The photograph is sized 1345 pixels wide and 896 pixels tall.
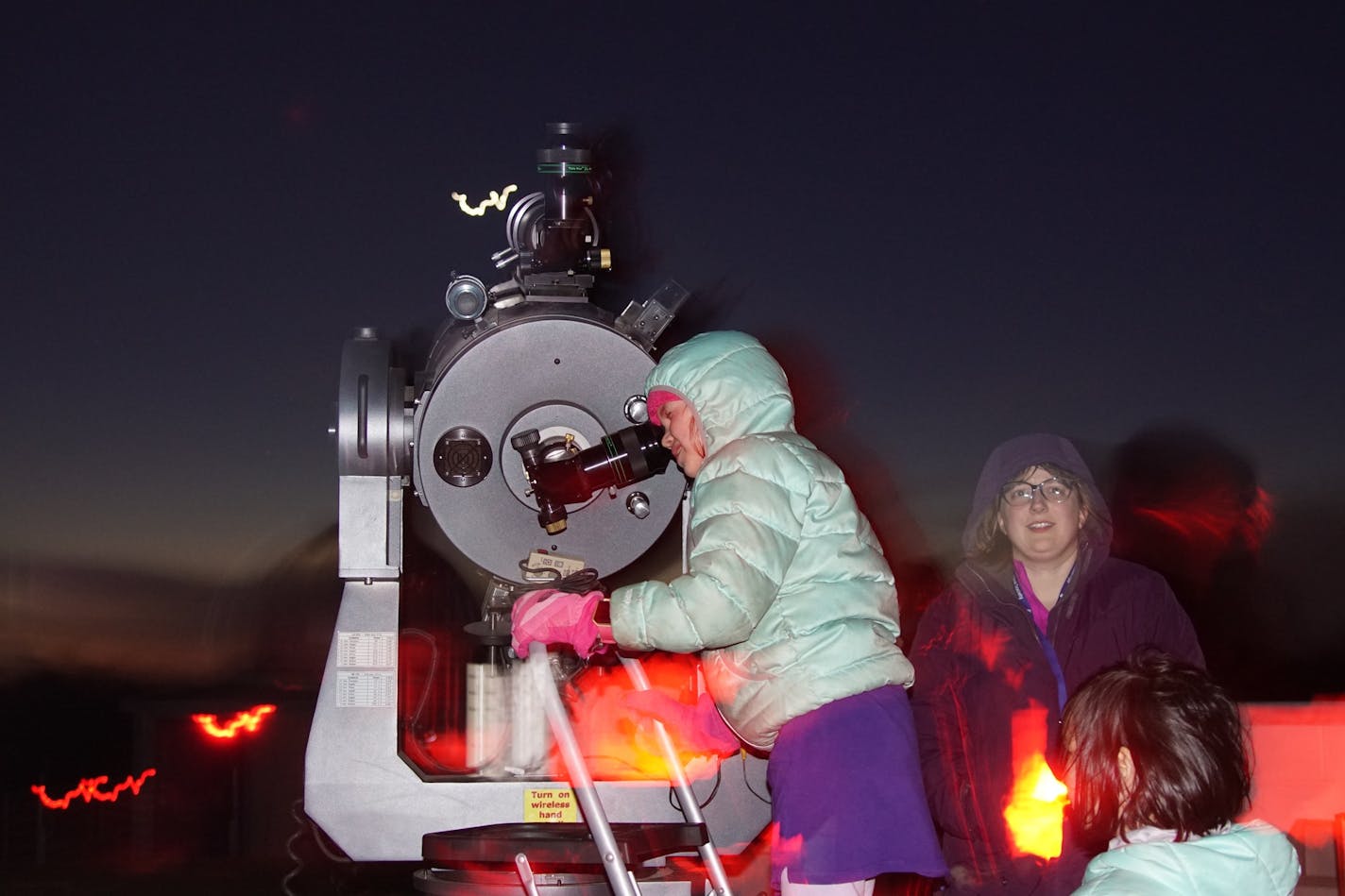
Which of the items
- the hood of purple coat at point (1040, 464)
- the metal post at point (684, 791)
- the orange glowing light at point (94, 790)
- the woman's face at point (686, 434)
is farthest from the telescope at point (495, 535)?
the orange glowing light at point (94, 790)

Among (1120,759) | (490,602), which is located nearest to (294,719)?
(490,602)

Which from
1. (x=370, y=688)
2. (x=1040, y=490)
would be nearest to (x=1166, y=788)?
(x=1040, y=490)

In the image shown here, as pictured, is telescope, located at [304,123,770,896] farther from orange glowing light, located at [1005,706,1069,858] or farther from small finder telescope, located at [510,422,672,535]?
orange glowing light, located at [1005,706,1069,858]

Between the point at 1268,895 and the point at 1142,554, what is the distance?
6.65 metres

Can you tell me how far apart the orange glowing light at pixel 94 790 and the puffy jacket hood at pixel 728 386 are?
5.14 meters

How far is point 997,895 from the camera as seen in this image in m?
2.96

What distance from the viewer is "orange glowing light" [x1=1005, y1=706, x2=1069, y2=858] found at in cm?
292

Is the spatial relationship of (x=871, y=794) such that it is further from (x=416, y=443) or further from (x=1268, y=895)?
(x=416, y=443)

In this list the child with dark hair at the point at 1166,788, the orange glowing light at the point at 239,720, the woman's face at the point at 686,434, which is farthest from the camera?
the orange glowing light at the point at 239,720

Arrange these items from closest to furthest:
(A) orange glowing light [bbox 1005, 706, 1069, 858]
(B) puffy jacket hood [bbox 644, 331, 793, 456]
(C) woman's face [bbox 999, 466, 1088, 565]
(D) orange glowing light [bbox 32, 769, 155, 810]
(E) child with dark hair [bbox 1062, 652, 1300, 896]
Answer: (E) child with dark hair [bbox 1062, 652, 1300, 896]
(B) puffy jacket hood [bbox 644, 331, 793, 456]
(A) orange glowing light [bbox 1005, 706, 1069, 858]
(C) woman's face [bbox 999, 466, 1088, 565]
(D) orange glowing light [bbox 32, 769, 155, 810]

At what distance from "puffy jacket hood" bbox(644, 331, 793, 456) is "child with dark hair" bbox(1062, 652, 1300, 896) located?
103 centimetres

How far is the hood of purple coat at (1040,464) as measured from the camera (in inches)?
123

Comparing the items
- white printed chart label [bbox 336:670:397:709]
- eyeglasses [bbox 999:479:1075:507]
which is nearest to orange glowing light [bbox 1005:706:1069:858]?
eyeglasses [bbox 999:479:1075:507]

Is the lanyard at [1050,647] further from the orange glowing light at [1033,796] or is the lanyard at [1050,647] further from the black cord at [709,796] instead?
the black cord at [709,796]
